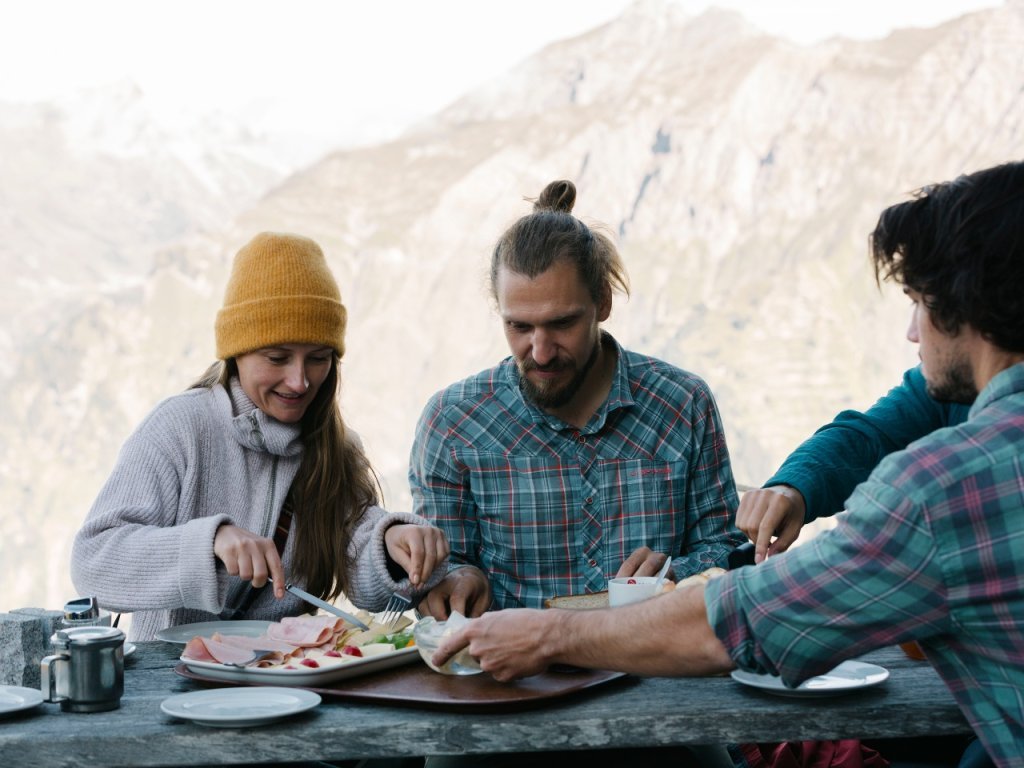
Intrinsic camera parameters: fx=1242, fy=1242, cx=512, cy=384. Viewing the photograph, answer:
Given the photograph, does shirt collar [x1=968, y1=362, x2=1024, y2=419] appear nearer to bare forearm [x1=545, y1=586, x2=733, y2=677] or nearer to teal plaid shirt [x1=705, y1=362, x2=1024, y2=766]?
teal plaid shirt [x1=705, y1=362, x2=1024, y2=766]

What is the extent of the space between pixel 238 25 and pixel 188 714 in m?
52.9

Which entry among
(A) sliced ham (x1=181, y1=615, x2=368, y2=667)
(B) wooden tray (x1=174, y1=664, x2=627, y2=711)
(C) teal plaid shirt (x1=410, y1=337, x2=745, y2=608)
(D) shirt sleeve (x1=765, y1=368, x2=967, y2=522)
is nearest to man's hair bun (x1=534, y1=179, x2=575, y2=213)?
(C) teal plaid shirt (x1=410, y1=337, x2=745, y2=608)

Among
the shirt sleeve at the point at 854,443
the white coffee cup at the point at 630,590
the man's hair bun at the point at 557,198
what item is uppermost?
the man's hair bun at the point at 557,198

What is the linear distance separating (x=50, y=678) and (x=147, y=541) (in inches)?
20.0

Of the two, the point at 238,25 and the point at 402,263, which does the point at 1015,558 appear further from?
the point at 238,25

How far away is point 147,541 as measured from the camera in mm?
2203

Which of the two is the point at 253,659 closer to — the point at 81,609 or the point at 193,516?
the point at 81,609

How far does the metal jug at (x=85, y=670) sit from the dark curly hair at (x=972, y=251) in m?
1.17

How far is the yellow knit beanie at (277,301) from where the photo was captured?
2492 millimetres

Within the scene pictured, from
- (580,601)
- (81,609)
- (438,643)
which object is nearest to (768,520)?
(580,601)

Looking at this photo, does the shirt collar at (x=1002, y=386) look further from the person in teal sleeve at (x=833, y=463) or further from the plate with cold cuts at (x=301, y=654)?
the plate with cold cuts at (x=301, y=654)

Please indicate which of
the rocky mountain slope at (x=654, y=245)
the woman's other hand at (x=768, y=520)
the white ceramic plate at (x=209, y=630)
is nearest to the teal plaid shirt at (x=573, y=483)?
the woman's other hand at (x=768, y=520)

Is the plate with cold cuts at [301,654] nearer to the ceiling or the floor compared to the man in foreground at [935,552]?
nearer to the floor

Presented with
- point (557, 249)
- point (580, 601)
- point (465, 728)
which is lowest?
point (465, 728)
